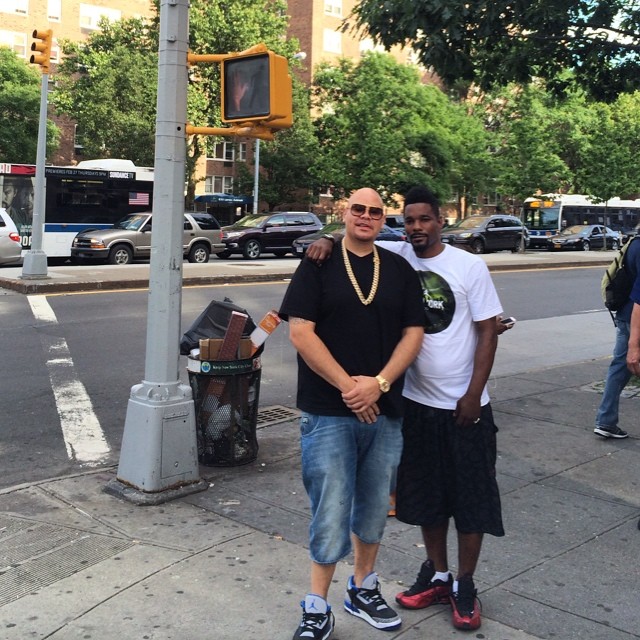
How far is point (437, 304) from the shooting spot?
11.3 feet

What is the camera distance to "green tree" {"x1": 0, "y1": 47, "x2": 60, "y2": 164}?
36.8 meters

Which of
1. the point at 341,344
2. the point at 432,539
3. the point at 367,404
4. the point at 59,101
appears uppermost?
the point at 59,101

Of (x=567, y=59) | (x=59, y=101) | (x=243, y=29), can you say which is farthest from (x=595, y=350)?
(x=59, y=101)

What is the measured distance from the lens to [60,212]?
24.4m

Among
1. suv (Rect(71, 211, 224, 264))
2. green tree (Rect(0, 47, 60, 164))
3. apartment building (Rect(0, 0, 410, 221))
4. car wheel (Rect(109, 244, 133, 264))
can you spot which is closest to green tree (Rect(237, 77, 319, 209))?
apartment building (Rect(0, 0, 410, 221))

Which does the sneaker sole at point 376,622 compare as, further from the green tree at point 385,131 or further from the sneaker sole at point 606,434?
the green tree at point 385,131

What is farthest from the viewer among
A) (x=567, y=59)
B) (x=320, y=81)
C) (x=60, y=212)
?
(x=320, y=81)

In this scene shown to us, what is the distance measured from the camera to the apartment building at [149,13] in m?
47.6

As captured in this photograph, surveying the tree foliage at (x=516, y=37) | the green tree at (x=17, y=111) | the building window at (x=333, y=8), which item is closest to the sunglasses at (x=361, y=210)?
the tree foliage at (x=516, y=37)

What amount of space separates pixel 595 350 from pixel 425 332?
8.72m

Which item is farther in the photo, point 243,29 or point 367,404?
point 243,29

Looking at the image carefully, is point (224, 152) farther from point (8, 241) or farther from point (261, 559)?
point (261, 559)

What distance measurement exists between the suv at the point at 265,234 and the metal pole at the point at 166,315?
23042 mm

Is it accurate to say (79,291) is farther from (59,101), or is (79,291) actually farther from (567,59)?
(59,101)
